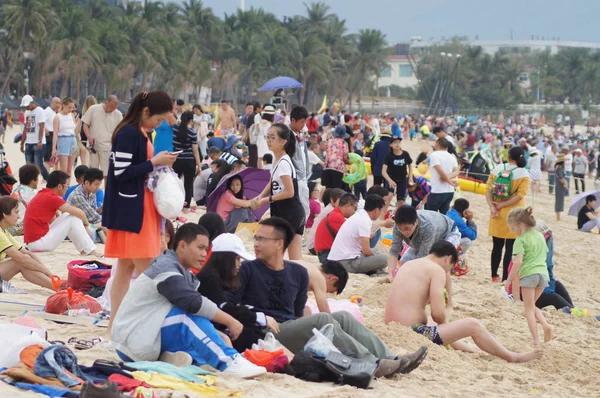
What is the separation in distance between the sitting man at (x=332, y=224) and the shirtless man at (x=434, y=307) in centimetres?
337

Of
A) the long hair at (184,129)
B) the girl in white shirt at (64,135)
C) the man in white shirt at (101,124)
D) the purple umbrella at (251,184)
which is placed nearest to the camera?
the purple umbrella at (251,184)

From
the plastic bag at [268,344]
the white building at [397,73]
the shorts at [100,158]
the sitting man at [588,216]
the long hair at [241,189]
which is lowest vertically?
the sitting man at [588,216]

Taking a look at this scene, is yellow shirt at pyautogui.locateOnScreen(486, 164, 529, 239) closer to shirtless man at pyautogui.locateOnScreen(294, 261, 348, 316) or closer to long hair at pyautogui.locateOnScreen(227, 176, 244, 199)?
long hair at pyautogui.locateOnScreen(227, 176, 244, 199)

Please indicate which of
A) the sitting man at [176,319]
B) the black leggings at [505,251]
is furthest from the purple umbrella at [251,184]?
the sitting man at [176,319]

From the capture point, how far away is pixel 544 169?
37094mm

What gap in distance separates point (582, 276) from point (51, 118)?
8.46 m

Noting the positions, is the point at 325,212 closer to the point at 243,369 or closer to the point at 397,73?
the point at 243,369

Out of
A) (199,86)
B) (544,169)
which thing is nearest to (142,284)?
(544,169)

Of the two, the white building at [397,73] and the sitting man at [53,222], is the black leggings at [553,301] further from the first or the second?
the white building at [397,73]

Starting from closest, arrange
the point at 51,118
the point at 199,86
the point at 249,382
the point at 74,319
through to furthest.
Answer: the point at 249,382
the point at 74,319
the point at 51,118
the point at 199,86

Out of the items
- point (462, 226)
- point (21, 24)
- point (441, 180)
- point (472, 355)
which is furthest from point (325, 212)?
point (21, 24)

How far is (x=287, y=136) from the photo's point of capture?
26.9ft

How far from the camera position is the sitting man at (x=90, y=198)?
34.9ft

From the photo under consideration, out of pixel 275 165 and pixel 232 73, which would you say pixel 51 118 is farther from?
pixel 232 73
